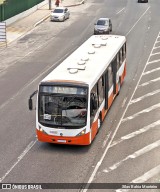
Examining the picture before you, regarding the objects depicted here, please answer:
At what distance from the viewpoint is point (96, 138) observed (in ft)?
63.5

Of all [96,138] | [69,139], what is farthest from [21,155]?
[96,138]

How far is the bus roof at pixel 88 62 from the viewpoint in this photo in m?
18.1

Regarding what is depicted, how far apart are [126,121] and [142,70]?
403 inches

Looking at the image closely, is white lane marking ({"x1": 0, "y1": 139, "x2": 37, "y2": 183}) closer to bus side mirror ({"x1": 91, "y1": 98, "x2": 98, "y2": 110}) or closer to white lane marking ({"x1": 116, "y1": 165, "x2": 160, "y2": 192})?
bus side mirror ({"x1": 91, "y1": 98, "x2": 98, "y2": 110})

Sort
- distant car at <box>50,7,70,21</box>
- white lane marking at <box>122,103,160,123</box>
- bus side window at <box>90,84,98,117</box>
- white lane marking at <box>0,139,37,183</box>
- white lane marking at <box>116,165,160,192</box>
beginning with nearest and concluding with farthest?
white lane marking at <box>116,165,160,192</box>
white lane marking at <box>0,139,37,183</box>
bus side window at <box>90,84,98,117</box>
white lane marking at <box>122,103,160,123</box>
distant car at <box>50,7,70,21</box>

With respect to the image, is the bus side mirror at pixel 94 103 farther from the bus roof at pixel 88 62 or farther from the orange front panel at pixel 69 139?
the orange front panel at pixel 69 139

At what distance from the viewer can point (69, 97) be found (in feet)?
57.4

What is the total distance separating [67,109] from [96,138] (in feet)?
8.27

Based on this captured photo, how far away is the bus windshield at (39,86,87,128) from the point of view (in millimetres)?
17516

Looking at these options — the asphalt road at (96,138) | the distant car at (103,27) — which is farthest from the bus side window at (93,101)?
the distant car at (103,27)

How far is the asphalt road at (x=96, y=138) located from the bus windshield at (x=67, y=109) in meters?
1.27

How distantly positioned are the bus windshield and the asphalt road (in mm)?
1269

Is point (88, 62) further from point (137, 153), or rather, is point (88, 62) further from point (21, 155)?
point (21, 155)

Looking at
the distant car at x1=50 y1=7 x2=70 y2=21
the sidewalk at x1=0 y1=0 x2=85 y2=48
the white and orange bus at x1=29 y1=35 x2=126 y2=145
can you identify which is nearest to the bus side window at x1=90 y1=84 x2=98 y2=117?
the white and orange bus at x1=29 y1=35 x2=126 y2=145
